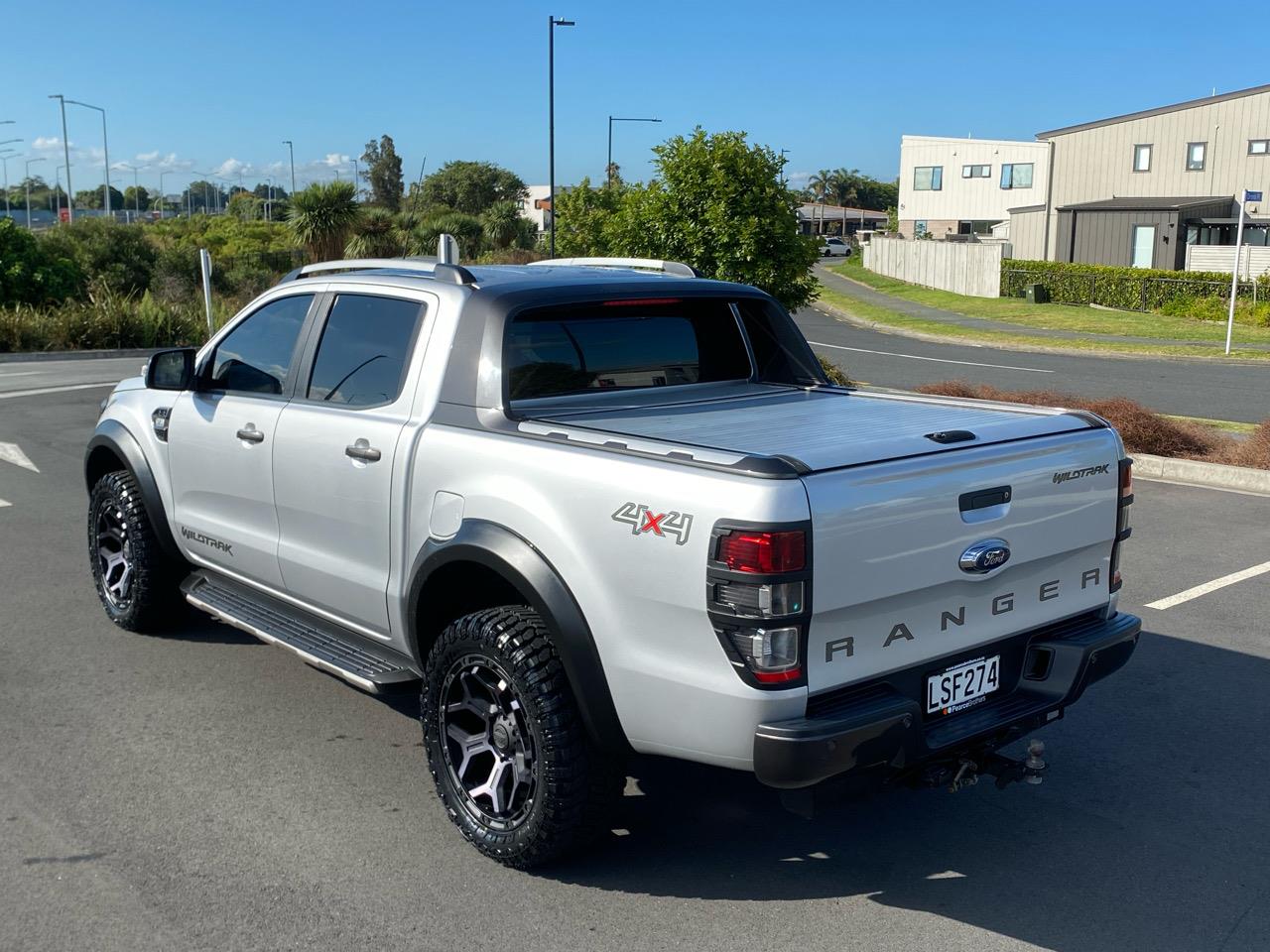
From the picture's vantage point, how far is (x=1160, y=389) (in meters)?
18.7

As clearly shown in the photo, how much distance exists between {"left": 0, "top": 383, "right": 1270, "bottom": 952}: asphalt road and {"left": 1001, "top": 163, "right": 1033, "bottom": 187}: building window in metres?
59.9

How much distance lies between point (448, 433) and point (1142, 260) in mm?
45316

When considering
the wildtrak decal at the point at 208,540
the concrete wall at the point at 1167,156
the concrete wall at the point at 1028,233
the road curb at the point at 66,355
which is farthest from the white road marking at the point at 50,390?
the concrete wall at the point at 1028,233

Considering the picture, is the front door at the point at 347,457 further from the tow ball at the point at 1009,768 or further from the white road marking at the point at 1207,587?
the white road marking at the point at 1207,587

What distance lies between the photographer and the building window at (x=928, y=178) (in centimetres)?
6675

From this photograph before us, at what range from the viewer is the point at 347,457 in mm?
4676

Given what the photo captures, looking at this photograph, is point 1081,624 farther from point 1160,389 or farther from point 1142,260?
point 1142,260

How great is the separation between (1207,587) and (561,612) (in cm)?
511

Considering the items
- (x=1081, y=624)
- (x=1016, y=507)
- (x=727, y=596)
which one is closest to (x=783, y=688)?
(x=727, y=596)

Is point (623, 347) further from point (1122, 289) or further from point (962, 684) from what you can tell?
point (1122, 289)

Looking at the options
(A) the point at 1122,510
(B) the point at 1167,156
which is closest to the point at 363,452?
(A) the point at 1122,510

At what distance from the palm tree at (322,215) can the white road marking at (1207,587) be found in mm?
34040

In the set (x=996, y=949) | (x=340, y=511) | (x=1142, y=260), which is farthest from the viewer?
(x=1142, y=260)

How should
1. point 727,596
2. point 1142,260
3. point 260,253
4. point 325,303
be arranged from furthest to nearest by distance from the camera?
1. point 260,253
2. point 1142,260
3. point 325,303
4. point 727,596
